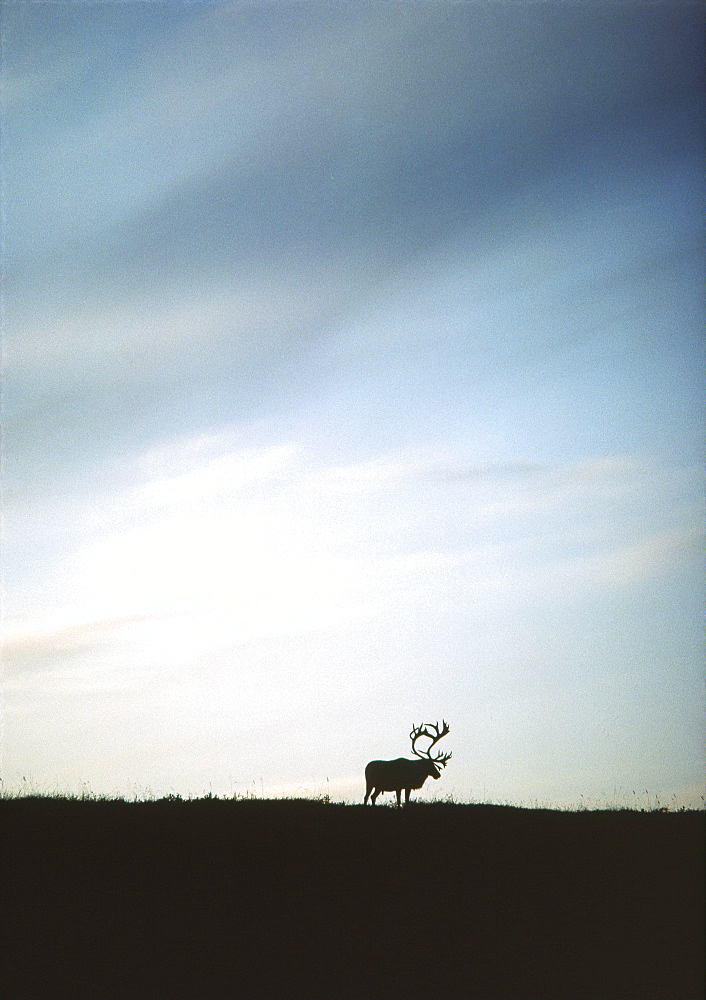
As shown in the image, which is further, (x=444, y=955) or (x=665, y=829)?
(x=665, y=829)

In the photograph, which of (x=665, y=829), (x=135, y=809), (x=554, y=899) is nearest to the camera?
(x=554, y=899)

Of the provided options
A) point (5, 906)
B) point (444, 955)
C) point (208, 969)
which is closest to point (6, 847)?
point (5, 906)

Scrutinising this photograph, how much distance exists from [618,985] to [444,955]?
2332 millimetres

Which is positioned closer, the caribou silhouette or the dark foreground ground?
the dark foreground ground

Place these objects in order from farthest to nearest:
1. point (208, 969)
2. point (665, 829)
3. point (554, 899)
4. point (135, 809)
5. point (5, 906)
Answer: point (665, 829), point (135, 809), point (554, 899), point (5, 906), point (208, 969)

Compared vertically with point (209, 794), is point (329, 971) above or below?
Answer: below

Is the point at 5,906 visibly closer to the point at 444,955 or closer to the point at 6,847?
the point at 6,847

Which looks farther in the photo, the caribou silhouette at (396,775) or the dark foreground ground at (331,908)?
the caribou silhouette at (396,775)

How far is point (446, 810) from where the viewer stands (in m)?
19.8

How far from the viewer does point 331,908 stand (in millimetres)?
13430

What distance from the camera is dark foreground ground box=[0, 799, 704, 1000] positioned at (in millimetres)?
11844

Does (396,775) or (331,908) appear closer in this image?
(331,908)

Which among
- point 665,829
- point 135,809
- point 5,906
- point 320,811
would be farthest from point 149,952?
point 665,829

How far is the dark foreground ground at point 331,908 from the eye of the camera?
11.8m
